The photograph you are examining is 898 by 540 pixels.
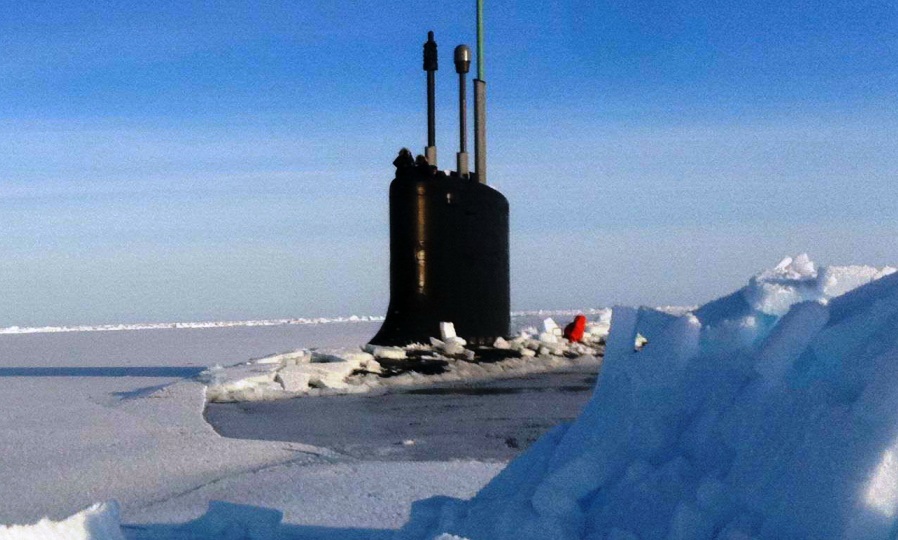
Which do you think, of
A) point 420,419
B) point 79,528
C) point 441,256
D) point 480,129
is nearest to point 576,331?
point 441,256

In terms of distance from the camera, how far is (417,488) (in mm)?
2979

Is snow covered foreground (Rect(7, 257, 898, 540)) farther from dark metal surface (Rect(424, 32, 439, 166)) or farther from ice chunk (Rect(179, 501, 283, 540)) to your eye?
dark metal surface (Rect(424, 32, 439, 166))

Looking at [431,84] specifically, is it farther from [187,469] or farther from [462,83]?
[187,469]

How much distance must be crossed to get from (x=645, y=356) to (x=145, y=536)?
1277 millimetres

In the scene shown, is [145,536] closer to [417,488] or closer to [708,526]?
[417,488]

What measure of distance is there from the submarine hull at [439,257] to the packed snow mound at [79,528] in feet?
20.2

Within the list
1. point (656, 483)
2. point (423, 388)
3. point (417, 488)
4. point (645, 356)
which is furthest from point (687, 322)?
point (423, 388)

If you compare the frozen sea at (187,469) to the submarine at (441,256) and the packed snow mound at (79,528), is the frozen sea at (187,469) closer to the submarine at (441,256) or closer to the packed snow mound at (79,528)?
the packed snow mound at (79,528)

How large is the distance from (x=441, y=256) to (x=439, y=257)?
2 cm

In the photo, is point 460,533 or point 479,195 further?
point 479,195

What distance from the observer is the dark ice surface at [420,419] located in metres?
3.90

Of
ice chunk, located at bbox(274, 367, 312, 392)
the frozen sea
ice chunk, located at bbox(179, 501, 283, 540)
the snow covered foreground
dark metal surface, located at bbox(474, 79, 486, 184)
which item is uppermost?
dark metal surface, located at bbox(474, 79, 486, 184)

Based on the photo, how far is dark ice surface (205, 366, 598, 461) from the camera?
3.90 metres

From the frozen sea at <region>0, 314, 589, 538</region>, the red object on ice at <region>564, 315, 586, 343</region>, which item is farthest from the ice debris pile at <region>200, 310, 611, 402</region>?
the frozen sea at <region>0, 314, 589, 538</region>
